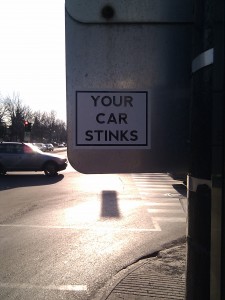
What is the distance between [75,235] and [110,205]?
13.4 feet

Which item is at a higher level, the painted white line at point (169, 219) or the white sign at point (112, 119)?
the white sign at point (112, 119)

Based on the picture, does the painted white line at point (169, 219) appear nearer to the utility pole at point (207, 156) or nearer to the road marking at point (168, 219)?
the road marking at point (168, 219)

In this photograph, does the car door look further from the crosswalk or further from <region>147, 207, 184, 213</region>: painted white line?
<region>147, 207, 184, 213</region>: painted white line

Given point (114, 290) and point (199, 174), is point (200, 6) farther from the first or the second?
point (114, 290)

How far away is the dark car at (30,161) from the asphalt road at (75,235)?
673 centimetres

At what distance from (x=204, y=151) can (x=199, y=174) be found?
10 cm

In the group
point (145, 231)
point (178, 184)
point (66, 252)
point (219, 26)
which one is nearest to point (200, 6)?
point (219, 26)

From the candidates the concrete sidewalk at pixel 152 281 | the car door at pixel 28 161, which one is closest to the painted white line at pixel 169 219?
the concrete sidewalk at pixel 152 281

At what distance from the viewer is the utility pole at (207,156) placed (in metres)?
1.76

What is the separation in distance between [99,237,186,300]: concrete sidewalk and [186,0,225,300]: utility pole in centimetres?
322

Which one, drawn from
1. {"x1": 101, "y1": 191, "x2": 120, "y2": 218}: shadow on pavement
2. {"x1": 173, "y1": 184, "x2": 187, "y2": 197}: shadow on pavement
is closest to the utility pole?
{"x1": 101, "y1": 191, "x2": 120, "y2": 218}: shadow on pavement

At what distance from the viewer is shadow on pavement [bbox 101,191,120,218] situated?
10867mm

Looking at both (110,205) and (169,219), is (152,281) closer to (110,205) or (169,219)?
(169,219)

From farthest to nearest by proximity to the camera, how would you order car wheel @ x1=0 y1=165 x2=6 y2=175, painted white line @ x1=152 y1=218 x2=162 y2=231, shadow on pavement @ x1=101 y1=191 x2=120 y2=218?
car wheel @ x1=0 y1=165 x2=6 y2=175, shadow on pavement @ x1=101 y1=191 x2=120 y2=218, painted white line @ x1=152 y1=218 x2=162 y2=231
